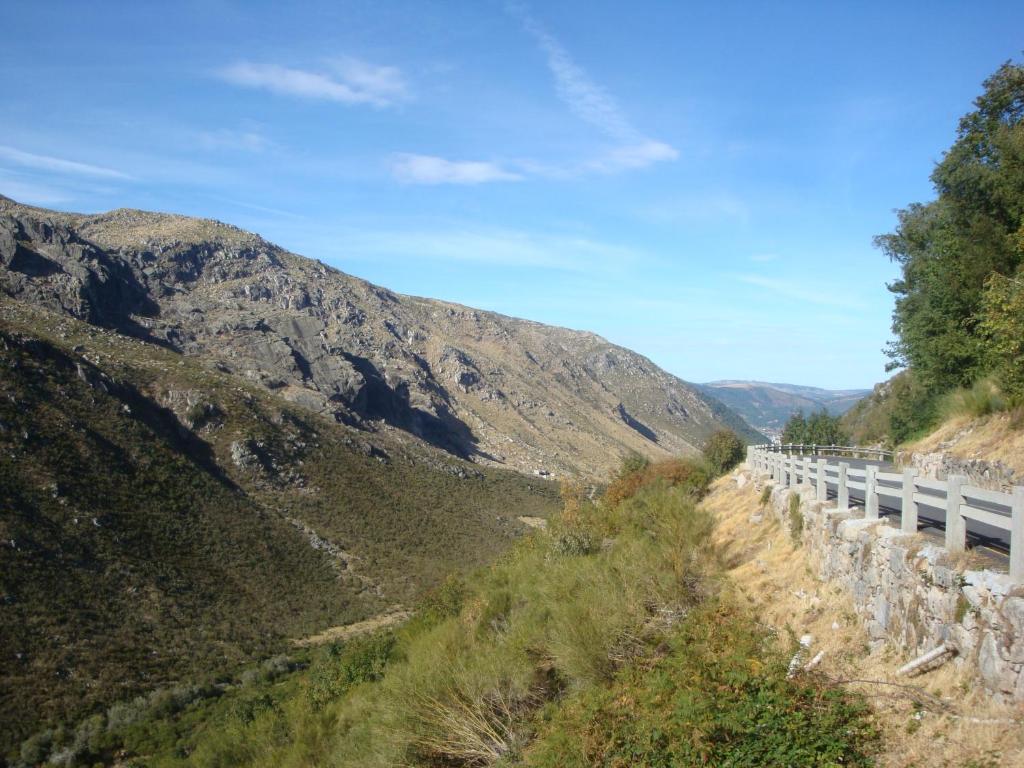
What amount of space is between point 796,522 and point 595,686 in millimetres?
4859

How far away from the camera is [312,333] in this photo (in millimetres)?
118188

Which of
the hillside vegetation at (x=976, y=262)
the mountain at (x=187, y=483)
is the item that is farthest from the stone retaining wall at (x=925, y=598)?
the mountain at (x=187, y=483)

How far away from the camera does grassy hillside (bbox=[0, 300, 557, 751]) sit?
1377 inches

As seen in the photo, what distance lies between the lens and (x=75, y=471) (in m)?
46.4

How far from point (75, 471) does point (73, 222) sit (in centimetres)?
11748

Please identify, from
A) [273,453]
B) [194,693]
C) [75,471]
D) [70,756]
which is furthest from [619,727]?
[273,453]

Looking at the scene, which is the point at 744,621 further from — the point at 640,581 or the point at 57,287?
the point at 57,287

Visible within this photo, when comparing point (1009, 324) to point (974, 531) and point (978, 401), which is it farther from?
point (974, 531)

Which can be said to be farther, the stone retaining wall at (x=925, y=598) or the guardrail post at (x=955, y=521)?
the guardrail post at (x=955, y=521)

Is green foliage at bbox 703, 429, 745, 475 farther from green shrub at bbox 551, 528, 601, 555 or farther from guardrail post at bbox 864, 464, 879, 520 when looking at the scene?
guardrail post at bbox 864, 464, 879, 520

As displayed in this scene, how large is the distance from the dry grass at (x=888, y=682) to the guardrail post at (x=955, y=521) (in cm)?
112

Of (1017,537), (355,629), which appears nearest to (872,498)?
(1017,537)

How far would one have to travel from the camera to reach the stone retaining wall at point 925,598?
5.29 m

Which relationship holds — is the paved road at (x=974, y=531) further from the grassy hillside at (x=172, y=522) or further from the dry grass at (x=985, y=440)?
the grassy hillside at (x=172, y=522)
